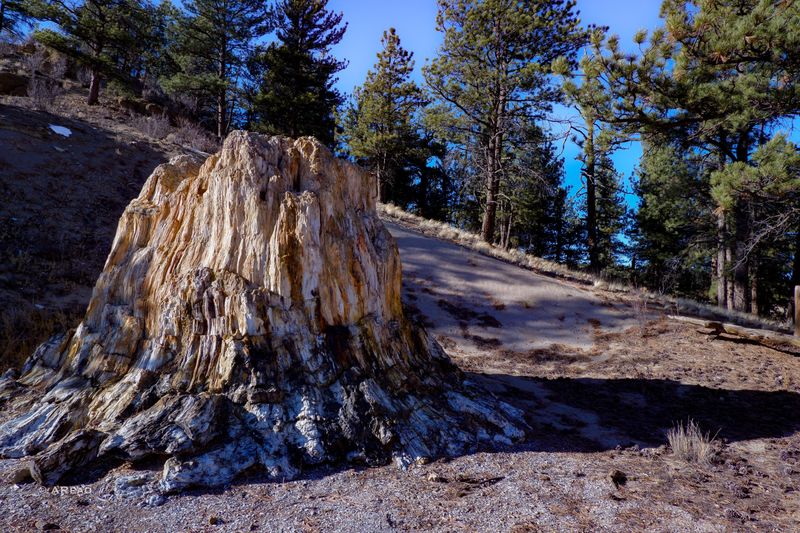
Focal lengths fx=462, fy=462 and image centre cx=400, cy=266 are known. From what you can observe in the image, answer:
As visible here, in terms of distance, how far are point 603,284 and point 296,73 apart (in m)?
18.2

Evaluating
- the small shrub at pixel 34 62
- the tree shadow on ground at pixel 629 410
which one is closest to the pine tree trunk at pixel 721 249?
the tree shadow on ground at pixel 629 410

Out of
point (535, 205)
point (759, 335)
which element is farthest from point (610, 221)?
point (759, 335)

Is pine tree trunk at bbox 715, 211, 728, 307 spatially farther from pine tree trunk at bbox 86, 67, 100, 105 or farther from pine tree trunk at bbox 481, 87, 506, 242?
pine tree trunk at bbox 86, 67, 100, 105

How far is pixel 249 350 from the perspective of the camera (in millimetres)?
4984

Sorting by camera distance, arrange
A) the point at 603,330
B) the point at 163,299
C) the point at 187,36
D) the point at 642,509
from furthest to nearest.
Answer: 1. the point at 187,36
2. the point at 603,330
3. the point at 163,299
4. the point at 642,509

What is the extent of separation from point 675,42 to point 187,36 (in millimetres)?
23310

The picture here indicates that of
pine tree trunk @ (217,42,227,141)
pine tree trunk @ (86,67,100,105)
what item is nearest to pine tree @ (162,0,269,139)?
pine tree trunk @ (217,42,227,141)

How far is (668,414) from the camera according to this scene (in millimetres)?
6914

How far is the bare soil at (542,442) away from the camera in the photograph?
3.62m

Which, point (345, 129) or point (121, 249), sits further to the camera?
point (345, 129)

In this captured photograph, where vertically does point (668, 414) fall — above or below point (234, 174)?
below

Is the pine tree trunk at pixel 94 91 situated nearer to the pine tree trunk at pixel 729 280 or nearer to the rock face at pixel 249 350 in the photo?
the rock face at pixel 249 350

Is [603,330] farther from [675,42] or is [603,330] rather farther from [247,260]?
[247,260]

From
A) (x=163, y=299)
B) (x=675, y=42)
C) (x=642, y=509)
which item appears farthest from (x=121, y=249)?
(x=675, y=42)
